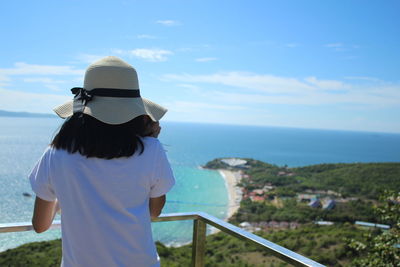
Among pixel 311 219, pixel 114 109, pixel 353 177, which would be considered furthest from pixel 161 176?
pixel 353 177

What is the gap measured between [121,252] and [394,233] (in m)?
4.04

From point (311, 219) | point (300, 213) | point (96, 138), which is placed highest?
point (96, 138)

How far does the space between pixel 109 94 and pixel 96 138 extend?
0.15 metres

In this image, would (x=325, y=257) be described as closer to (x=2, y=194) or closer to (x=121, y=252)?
(x=121, y=252)

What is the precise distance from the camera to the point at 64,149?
2.91 ft

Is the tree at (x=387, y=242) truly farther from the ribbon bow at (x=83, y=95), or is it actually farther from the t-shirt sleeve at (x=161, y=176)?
the ribbon bow at (x=83, y=95)

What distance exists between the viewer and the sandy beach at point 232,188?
3347cm

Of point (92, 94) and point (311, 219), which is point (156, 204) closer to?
point (92, 94)

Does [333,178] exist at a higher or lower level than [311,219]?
higher

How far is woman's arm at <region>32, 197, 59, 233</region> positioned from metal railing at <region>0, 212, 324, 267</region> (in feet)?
1.18

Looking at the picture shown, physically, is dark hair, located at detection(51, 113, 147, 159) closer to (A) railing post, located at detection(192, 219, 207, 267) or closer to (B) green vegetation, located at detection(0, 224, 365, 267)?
(B) green vegetation, located at detection(0, 224, 365, 267)

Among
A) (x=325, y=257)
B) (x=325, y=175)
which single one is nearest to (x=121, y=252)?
(x=325, y=257)

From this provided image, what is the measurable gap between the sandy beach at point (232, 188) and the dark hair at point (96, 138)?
99.0ft

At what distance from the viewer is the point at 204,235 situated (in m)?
1.82
